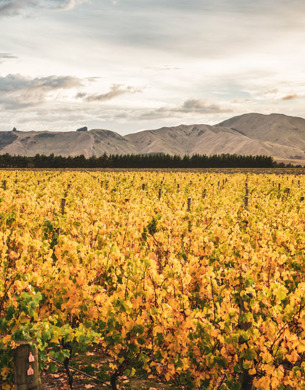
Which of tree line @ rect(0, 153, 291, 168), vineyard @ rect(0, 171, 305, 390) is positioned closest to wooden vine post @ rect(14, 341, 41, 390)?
vineyard @ rect(0, 171, 305, 390)

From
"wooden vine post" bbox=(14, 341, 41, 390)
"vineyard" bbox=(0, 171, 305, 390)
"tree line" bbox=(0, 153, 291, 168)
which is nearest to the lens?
"wooden vine post" bbox=(14, 341, 41, 390)

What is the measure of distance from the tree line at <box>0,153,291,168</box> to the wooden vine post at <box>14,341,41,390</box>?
82203 mm

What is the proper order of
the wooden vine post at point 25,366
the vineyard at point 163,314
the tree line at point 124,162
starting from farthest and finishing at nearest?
the tree line at point 124,162, the vineyard at point 163,314, the wooden vine post at point 25,366

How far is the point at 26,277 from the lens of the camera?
4395 millimetres

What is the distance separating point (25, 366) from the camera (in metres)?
2.93

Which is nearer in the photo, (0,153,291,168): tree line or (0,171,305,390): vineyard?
(0,171,305,390): vineyard

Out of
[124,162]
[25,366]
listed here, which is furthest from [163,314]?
[124,162]

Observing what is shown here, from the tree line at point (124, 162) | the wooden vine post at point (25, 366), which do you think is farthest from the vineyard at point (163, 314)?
the tree line at point (124, 162)

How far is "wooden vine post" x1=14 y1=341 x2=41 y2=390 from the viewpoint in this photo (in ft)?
9.62

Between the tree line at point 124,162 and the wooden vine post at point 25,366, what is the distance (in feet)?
270

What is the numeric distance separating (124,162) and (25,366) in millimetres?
87564

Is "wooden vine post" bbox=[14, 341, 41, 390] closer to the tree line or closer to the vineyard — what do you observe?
the vineyard

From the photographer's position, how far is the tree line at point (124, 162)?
83400mm

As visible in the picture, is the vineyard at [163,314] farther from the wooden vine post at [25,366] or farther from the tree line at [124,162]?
the tree line at [124,162]
